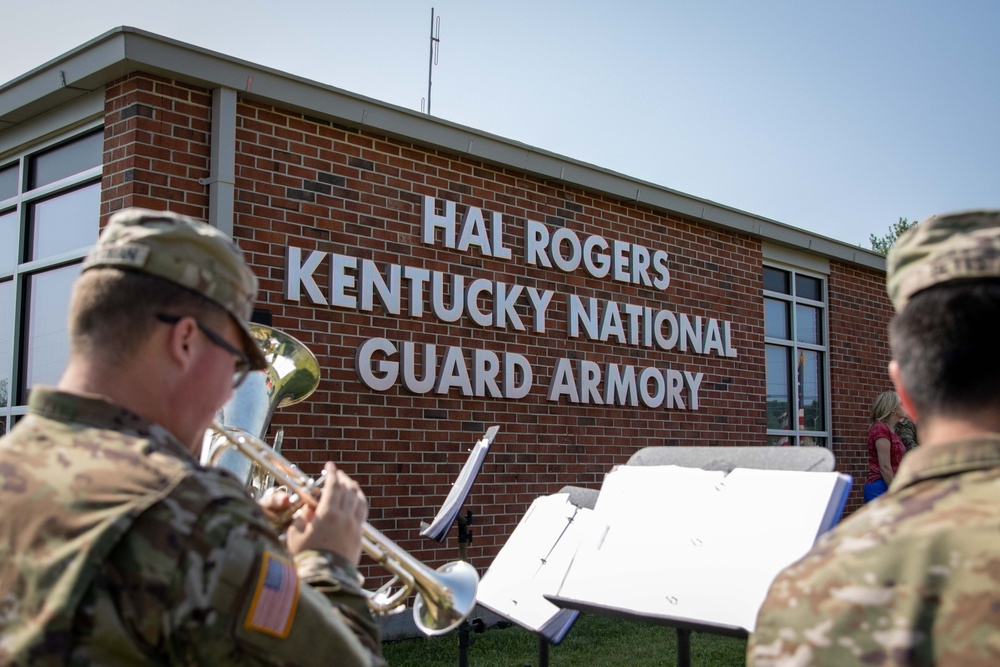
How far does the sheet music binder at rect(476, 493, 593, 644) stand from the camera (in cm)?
388

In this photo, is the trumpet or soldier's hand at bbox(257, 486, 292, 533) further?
the trumpet

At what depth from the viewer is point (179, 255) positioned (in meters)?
1.68

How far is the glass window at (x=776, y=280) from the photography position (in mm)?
10695

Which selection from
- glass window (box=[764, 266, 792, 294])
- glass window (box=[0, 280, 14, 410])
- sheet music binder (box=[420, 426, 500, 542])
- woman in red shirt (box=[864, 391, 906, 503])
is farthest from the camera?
glass window (box=[764, 266, 792, 294])

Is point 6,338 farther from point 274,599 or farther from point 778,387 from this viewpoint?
point 778,387

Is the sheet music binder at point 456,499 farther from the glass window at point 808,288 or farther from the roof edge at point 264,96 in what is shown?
the glass window at point 808,288

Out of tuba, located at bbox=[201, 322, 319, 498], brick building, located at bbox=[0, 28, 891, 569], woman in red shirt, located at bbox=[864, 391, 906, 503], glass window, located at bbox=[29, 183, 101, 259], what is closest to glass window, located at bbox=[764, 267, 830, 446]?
brick building, located at bbox=[0, 28, 891, 569]

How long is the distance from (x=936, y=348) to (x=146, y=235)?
1.32 meters

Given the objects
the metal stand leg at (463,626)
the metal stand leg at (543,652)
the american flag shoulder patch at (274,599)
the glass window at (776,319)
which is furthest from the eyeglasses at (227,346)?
the glass window at (776,319)

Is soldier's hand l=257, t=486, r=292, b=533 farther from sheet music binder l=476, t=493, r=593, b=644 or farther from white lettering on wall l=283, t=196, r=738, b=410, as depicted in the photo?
white lettering on wall l=283, t=196, r=738, b=410

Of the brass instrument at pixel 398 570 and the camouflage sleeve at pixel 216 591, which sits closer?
the camouflage sleeve at pixel 216 591

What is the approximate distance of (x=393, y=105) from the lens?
272 inches

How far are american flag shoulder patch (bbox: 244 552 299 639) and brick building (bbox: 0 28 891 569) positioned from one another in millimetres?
4809

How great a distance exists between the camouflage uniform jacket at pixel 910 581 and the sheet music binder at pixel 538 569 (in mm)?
2281
